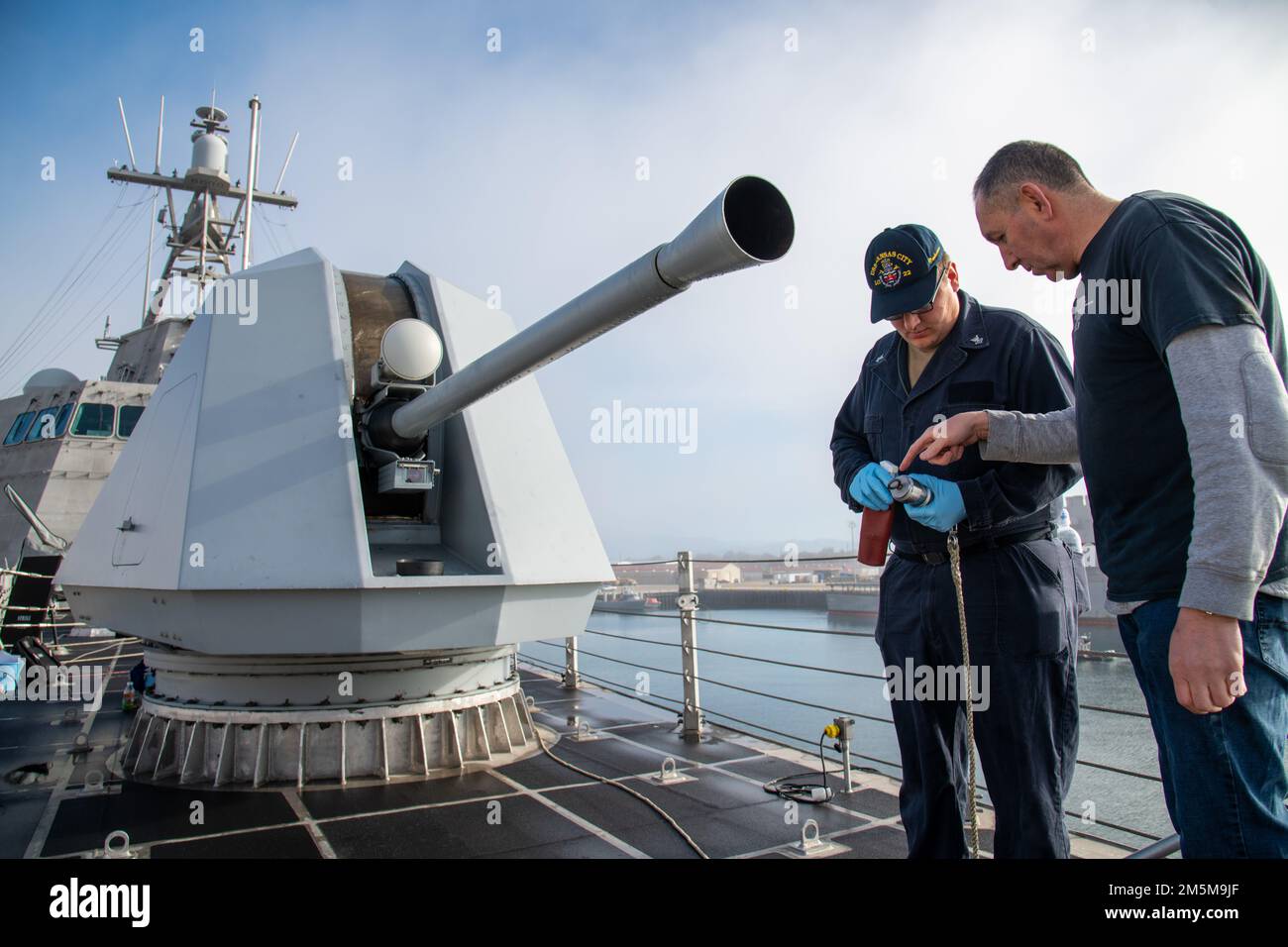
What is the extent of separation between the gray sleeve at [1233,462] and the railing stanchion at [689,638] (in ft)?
12.3

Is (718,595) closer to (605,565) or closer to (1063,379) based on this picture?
(605,565)

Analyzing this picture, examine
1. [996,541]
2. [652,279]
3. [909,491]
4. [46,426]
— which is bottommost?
[996,541]

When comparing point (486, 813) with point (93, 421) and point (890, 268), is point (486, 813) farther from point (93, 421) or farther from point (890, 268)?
point (93, 421)

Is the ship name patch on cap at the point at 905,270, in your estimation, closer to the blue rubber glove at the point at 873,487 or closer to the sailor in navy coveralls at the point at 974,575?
the sailor in navy coveralls at the point at 974,575

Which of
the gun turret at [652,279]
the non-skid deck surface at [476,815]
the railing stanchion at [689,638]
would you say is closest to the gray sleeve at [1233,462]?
the gun turret at [652,279]

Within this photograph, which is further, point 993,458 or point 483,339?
point 483,339

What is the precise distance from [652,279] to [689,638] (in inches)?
117

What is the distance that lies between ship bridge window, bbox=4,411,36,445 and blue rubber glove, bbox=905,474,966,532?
43.0ft

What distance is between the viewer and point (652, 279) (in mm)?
2217

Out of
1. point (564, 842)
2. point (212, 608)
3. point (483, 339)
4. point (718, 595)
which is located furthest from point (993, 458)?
point (718, 595)

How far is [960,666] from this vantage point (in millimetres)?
1747

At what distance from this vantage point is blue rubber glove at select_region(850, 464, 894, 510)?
1.83 metres

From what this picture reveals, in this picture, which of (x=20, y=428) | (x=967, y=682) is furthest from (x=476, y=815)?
(x=20, y=428)

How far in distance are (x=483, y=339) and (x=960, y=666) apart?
3883 mm
